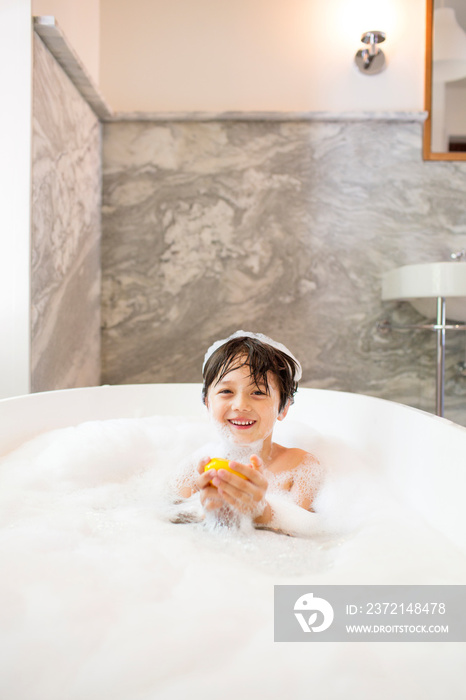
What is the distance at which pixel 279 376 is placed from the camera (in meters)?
1.21

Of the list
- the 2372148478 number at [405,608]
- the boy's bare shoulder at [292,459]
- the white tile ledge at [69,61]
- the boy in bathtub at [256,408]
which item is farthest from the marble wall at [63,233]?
the 2372148478 number at [405,608]

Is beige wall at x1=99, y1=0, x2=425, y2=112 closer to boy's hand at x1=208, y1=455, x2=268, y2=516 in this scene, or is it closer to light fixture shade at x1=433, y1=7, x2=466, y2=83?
light fixture shade at x1=433, y1=7, x2=466, y2=83

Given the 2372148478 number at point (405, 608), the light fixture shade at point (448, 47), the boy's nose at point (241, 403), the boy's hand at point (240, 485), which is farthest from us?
the light fixture shade at point (448, 47)

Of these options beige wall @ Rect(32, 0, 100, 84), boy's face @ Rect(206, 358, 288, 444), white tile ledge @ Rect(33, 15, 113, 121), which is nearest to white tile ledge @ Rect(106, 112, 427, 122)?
white tile ledge @ Rect(33, 15, 113, 121)

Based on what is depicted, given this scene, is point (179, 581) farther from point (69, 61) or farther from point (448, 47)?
point (448, 47)

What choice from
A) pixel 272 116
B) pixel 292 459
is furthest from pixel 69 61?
pixel 292 459

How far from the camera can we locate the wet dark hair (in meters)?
1.15

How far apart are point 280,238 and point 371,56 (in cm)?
95

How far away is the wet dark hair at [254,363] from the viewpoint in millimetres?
1154

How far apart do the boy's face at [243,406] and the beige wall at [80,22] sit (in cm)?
148

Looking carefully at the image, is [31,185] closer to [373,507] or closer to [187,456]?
[187,456]

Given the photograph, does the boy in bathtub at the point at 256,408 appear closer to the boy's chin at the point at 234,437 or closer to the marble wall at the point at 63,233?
the boy's chin at the point at 234,437

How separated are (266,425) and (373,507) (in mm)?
273

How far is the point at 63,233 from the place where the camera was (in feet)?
6.85
